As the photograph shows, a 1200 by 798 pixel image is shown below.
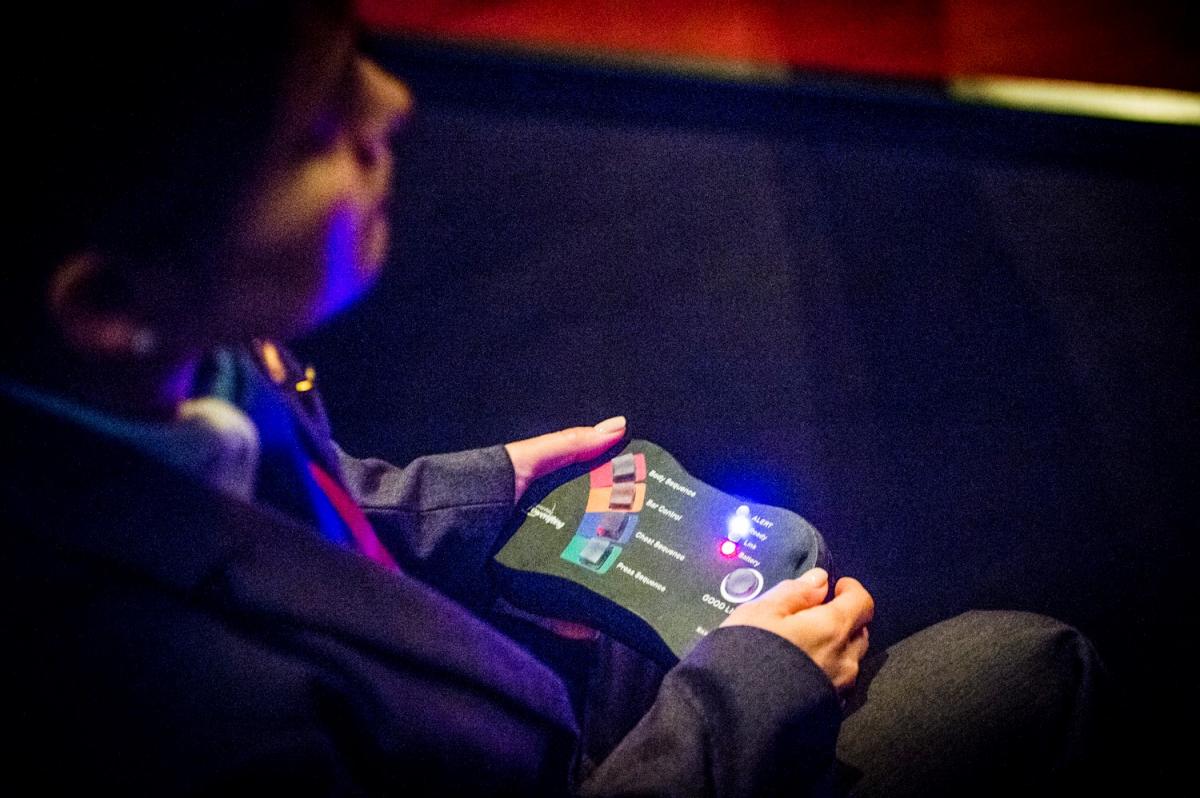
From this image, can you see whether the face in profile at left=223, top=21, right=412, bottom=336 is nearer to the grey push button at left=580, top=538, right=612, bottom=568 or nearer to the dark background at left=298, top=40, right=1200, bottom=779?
the grey push button at left=580, top=538, right=612, bottom=568

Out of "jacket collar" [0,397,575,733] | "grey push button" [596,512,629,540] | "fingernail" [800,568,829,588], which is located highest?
"jacket collar" [0,397,575,733]

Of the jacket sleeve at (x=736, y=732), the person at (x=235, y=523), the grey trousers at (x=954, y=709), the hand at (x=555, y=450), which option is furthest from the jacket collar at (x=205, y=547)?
the hand at (x=555, y=450)

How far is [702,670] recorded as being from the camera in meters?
0.71

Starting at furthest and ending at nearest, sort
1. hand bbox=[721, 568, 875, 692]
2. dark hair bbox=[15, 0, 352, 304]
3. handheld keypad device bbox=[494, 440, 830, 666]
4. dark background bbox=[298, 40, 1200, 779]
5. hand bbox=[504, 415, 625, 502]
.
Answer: dark background bbox=[298, 40, 1200, 779] < hand bbox=[504, 415, 625, 502] < handheld keypad device bbox=[494, 440, 830, 666] < hand bbox=[721, 568, 875, 692] < dark hair bbox=[15, 0, 352, 304]

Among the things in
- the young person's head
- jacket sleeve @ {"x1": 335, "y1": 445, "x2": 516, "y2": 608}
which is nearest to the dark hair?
the young person's head

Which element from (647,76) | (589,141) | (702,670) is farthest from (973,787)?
(647,76)

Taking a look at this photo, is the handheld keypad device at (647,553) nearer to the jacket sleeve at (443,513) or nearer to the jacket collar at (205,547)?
the jacket sleeve at (443,513)

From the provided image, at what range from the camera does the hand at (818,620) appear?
765 mm

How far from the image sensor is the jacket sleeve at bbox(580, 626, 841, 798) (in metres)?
0.65

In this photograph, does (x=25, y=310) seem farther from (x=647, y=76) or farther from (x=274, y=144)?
(x=647, y=76)

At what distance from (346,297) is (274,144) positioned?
0.55 ft

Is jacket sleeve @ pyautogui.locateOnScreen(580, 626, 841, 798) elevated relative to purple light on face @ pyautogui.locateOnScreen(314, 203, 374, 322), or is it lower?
lower

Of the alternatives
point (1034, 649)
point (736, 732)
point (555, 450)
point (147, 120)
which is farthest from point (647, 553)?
point (147, 120)

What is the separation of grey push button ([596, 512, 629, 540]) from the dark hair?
60 cm
